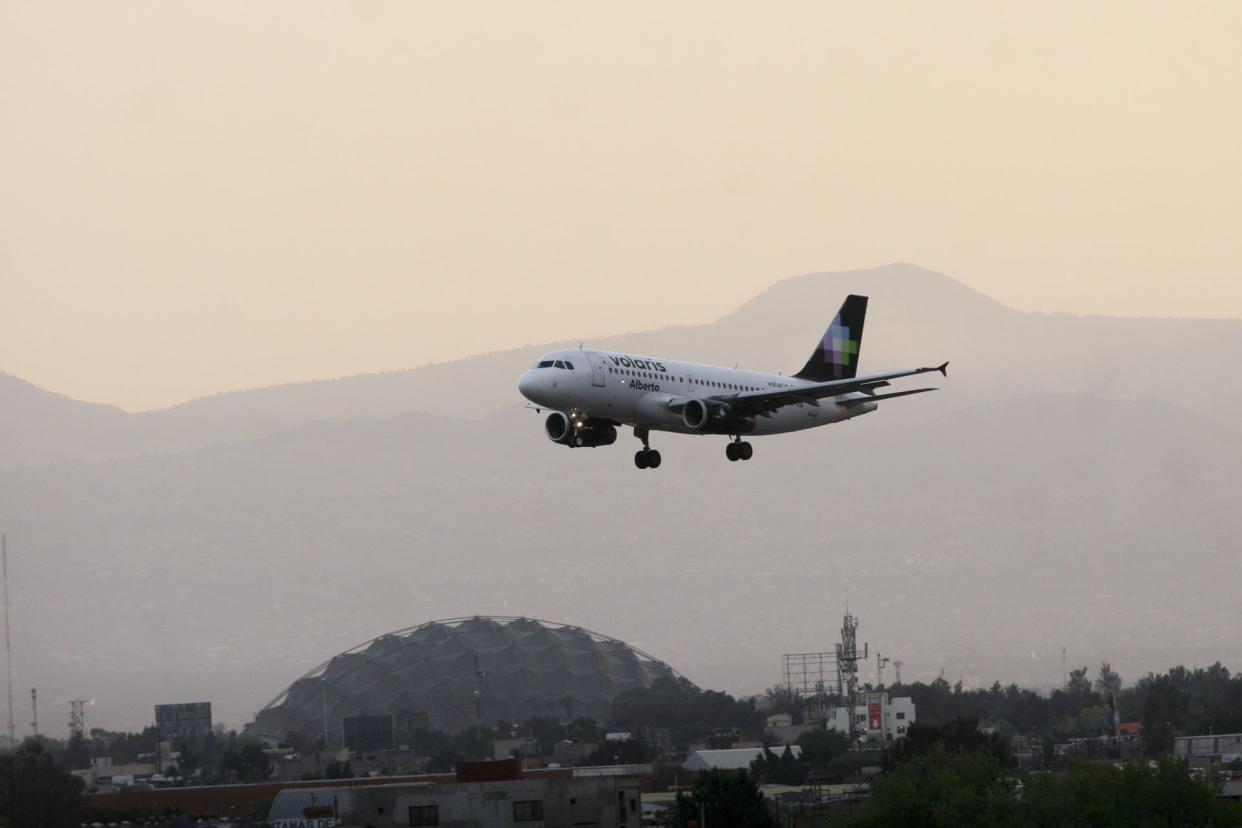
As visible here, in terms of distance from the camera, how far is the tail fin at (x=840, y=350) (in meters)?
100

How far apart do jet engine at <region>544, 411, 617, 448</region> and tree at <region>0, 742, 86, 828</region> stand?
36670 millimetres

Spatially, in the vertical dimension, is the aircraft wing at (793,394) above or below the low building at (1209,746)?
above

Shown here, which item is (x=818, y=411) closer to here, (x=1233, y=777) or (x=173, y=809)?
(x=1233, y=777)

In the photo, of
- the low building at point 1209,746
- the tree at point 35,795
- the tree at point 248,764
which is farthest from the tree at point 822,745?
the tree at point 35,795

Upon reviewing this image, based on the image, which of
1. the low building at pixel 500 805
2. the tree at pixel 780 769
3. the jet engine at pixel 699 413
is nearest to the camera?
the jet engine at pixel 699 413

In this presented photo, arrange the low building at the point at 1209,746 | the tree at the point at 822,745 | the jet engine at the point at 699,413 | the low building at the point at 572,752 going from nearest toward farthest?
1. the jet engine at the point at 699,413
2. the low building at the point at 1209,746
3. the tree at the point at 822,745
4. the low building at the point at 572,752

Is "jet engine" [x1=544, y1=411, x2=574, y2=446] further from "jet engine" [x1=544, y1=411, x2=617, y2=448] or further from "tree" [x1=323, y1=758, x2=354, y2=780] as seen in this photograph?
"tree" [x1=323, y1=758, x2=354, y2=780]

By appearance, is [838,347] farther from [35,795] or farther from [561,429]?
[35,795]

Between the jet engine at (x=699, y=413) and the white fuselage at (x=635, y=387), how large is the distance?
0.28 metres

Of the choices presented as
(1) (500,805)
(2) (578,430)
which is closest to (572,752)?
(1) (500,805)

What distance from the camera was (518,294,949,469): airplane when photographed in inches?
3172

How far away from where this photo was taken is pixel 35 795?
10169cm

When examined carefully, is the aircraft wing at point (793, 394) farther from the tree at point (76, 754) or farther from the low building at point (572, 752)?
the low building at point (572, 752)

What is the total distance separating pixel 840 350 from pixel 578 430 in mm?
23173
